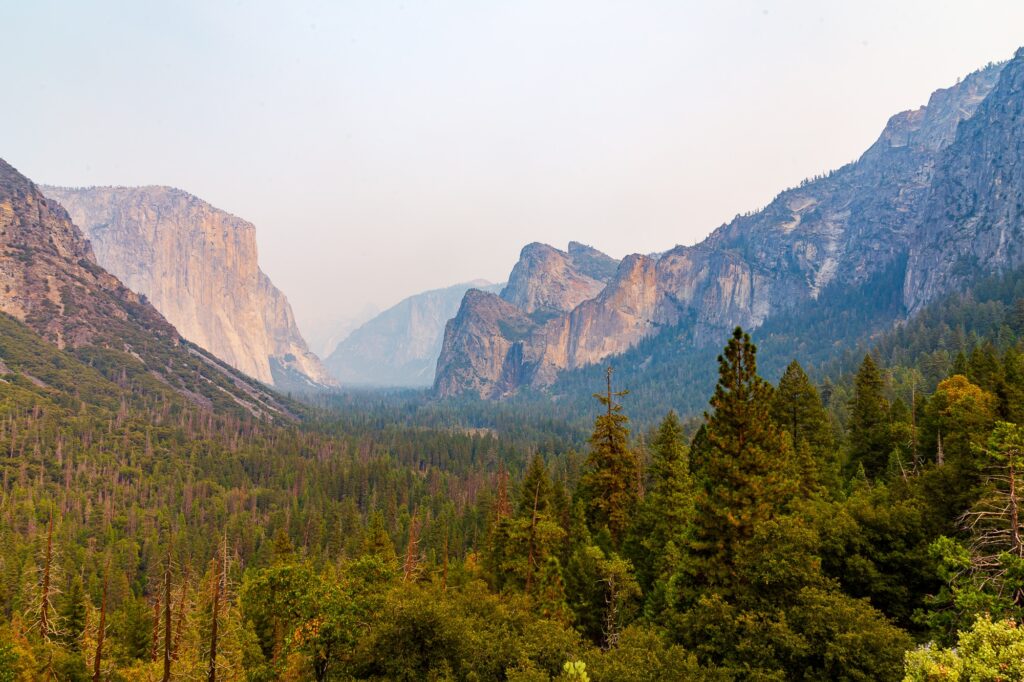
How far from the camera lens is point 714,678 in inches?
685

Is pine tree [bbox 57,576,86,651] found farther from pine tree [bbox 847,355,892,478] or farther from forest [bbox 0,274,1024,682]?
pine tree [bbox 847,355,892,478]

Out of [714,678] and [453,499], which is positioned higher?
[714,678]

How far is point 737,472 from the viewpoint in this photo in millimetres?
25859

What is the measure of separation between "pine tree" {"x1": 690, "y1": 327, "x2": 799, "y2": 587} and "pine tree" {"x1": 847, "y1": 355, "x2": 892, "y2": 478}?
1076 inches

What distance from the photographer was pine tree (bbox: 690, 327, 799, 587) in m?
25.3

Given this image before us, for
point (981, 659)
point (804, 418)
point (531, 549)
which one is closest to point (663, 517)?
A: point (531, 549)

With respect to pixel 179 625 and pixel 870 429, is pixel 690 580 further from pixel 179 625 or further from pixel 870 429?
pixel 179 625

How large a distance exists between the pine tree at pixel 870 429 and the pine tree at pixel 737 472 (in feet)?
89.7

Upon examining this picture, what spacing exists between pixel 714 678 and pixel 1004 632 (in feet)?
28.8

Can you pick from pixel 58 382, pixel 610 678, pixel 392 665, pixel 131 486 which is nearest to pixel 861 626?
pixel 610 678

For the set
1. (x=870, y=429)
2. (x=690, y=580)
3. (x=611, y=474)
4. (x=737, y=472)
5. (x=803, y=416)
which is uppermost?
(x=803, y=416)

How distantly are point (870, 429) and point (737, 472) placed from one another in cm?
3257

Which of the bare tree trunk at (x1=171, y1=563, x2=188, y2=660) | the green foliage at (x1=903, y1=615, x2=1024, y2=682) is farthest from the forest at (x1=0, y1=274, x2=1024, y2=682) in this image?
the bare tree trunk at (x1=171, y1=563, x2=188, y2=660)

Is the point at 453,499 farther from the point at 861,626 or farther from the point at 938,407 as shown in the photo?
the point at 861,626
